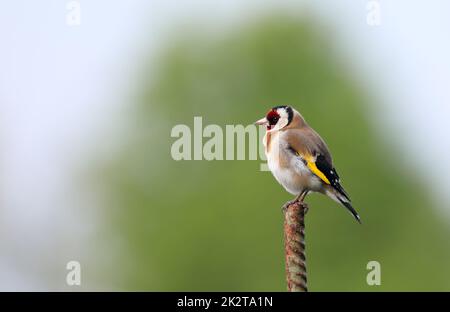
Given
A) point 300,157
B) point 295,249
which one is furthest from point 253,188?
point 295,249

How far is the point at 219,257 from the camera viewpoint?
73.2 feet

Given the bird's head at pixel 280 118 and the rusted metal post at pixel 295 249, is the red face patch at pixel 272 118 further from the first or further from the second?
the rusted metal post at pixel 295 249

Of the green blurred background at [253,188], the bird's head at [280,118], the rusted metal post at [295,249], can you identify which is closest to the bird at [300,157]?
the bird's head at [280,118]

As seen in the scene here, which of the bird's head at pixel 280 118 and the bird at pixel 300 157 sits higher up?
the bird's head at pixel 280 118

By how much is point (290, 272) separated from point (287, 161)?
3.58 metres

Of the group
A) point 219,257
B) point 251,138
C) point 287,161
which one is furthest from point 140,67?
point 287,161

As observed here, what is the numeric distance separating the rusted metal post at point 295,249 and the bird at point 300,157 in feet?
7.85

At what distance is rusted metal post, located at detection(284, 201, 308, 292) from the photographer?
5770 mm

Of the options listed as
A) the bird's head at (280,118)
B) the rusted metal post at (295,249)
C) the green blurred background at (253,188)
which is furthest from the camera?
the green blurred background at (253,188)

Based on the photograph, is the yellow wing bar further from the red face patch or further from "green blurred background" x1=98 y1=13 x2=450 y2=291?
"green blurred background" x1=98 y1=13 x2=450 y2=291

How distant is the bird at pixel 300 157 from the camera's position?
361 inches

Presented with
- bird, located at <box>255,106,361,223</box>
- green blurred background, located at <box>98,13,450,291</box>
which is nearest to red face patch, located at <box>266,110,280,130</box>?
bird, located at <box>255,106,361,223</box>

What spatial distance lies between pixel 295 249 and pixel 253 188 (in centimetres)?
1617
